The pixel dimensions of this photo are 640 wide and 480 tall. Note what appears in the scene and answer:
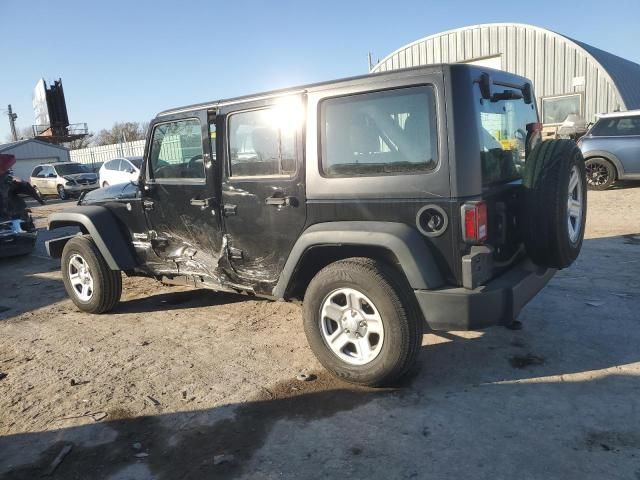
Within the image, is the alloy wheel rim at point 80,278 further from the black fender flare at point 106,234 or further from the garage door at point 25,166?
the garage door at point 25,166

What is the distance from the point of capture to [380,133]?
10.4ft

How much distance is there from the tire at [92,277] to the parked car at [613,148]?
1049cm

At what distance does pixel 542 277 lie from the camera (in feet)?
11.5

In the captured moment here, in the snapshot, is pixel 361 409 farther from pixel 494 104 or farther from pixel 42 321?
pixel 42 321

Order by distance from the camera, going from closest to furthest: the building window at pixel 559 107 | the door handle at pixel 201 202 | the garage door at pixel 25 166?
the door handle at pixel 201 202 → the building window at pixel 559 107 → the garage door at pixel 25 166

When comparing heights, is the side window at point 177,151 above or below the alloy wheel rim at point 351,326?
above

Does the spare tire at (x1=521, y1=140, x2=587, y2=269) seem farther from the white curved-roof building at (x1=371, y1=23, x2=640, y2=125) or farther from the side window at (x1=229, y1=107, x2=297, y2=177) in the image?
the white curved-roof building at (x1=371, y1=23, x2=640, y2=125)

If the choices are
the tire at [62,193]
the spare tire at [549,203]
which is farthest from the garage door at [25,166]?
the spare tire at [549,203]

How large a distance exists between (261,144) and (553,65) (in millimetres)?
16417

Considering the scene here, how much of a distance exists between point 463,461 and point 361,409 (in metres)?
0.73

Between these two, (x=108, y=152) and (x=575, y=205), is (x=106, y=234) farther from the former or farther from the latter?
(x=108, y=152)

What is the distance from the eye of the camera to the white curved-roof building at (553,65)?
1609cm

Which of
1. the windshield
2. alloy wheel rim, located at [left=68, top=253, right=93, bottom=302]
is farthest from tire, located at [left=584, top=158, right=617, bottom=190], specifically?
the windshield

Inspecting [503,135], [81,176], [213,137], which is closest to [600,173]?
[503,135]
